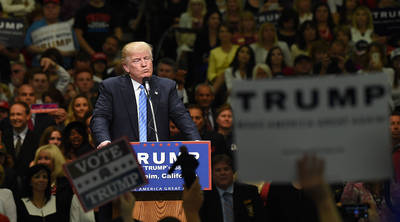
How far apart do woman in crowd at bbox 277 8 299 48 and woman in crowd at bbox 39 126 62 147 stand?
4095 millimetres

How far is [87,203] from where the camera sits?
4754 mm

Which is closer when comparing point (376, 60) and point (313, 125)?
point (313, 125)

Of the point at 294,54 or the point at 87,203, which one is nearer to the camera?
the point at 87,203

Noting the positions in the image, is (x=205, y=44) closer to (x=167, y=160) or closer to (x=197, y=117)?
(x=197, y=117)

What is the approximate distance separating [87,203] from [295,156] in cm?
130

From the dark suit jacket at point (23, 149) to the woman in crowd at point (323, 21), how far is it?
179 inches

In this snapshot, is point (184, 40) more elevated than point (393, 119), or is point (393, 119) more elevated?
point (184, 40)

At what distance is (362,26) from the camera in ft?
42.8

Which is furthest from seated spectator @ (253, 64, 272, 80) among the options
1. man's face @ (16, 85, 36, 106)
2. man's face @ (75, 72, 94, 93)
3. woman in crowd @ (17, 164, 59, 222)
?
woman in crowd @ (17, 164, 59, 222)

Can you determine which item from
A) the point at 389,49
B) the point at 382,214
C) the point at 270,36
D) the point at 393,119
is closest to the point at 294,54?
the point at 270,36

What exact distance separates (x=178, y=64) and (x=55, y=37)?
7.11 ft

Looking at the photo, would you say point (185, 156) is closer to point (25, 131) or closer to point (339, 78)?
point (339, 78)

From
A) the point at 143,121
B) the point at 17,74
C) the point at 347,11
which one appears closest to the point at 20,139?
the point at 17,74

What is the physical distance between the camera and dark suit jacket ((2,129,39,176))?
10.3 metres
